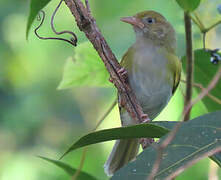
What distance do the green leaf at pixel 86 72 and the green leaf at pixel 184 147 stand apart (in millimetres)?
831

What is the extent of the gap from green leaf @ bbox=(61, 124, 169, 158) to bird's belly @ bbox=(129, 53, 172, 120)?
4.45 feet

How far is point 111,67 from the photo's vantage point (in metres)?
1.52

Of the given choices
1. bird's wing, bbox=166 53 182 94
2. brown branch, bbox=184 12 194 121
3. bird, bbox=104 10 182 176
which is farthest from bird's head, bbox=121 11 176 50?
brown branch, bbox=184 12 194 121

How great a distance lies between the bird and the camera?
9.06 feet

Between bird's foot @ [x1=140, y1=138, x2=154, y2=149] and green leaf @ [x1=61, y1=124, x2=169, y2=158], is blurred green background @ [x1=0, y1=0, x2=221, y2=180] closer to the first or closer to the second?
bird's foot @ [x1=140, y1=138, x2=154, y2=149]

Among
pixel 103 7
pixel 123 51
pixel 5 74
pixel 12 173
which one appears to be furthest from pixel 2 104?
pixel 123 51

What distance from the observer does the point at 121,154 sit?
2730mm

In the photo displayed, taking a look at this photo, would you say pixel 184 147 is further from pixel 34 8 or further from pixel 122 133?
pixel 34 8

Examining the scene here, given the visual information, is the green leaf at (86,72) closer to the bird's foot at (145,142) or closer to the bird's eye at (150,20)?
the bird's foot at (145,142)

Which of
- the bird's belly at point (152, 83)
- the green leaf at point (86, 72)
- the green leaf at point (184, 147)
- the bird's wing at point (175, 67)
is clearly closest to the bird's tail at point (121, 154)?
the bird's belly at point (152, 83)

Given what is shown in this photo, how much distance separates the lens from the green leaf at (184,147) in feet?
4.07

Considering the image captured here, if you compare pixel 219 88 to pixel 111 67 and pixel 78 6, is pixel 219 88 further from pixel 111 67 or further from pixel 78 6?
pixel 78 6

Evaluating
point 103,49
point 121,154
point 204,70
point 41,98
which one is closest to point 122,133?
point 103,49

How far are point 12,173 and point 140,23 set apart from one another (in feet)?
5.75
